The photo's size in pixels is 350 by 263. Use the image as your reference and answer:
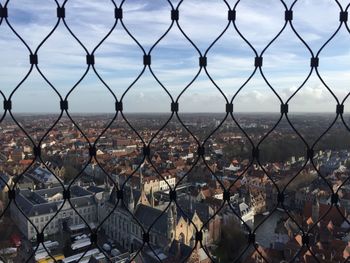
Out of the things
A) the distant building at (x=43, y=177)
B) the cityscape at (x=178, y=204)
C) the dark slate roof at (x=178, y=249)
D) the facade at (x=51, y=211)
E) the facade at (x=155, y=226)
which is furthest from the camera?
the distant building at (x=43, y=177)

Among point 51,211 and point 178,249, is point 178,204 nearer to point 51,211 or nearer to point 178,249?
point 178,249

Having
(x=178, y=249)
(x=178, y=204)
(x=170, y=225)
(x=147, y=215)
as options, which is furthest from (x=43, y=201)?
(x=178, y=204)

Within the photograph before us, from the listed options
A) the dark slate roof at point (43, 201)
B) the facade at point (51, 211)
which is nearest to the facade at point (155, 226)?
the facade at point (51, 211)

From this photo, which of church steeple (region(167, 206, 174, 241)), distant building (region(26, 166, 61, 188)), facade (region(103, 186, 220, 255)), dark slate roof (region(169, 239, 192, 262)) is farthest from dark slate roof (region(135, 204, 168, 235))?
distant building (region(26, 166, 61, 188))

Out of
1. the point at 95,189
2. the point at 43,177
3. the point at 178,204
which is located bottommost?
the point at 43,177

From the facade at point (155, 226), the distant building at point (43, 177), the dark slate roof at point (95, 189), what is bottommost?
the distant building at point (43, 177)

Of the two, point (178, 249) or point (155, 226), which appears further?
point (155, 226)

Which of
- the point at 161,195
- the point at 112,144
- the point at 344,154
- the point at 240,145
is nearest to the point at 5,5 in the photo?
the point at 161,195

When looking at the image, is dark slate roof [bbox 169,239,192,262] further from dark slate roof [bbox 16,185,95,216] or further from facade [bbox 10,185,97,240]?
dark slate roof [bbox 16,185,95,216]

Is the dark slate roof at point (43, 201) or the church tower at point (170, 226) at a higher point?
the church tower at point (170, 226)

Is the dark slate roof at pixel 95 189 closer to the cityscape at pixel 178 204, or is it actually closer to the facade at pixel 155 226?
the cityscape at pixel 178 204

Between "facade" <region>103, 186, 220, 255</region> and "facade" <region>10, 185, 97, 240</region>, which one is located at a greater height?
"facade" <region>103, 186, 220, 255</region>
